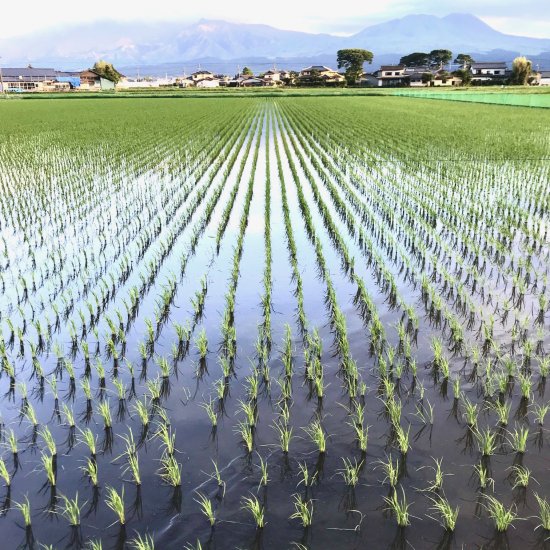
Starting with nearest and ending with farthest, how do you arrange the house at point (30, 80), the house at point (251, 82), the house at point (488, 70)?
1. the house at point (488, 70)
2. the house at point (251, 82)
3. the house at point (30, 80)

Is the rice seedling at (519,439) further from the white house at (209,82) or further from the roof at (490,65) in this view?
the white house at (209,82)

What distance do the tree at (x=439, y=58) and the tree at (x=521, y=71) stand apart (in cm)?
3314

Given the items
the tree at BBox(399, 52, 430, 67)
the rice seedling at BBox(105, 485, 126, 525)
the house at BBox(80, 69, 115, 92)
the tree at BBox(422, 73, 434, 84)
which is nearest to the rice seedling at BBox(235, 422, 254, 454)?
the rice seedling at BBox(105, 485, 126, 525)

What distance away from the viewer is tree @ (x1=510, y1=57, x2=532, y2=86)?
2842 inches

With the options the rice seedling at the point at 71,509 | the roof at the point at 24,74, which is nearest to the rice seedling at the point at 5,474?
the rice seedling at the point at 71,509

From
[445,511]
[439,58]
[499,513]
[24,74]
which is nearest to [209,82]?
[24,74]

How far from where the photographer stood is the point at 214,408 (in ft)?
13.6

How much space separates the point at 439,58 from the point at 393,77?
54.7ft

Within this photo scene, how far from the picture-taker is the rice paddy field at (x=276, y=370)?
3.12 metres

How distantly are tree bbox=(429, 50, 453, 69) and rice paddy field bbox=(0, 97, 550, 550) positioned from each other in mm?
105859

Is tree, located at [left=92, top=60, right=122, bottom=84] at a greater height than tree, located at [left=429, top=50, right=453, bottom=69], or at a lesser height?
lesser

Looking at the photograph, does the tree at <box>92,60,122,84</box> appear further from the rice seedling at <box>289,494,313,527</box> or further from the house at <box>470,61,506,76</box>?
the rice seedling at <box>289,494,313,527</box>

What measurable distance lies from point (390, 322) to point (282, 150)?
12.6 meters

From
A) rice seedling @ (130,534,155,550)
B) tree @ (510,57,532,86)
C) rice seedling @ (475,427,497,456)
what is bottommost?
rice seedling @ (130,534,155,550)
